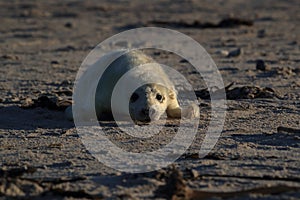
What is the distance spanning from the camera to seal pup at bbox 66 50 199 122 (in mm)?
6359

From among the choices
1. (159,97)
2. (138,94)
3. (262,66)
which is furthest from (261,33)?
(138,94)

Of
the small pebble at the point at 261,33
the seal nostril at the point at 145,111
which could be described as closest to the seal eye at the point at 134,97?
the seal nostril at the point at 145,111

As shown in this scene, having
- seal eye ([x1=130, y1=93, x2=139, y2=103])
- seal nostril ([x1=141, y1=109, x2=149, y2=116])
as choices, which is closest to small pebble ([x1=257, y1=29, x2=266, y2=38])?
seal eye ([x1=130, y1=93, x2=139, y2=103])

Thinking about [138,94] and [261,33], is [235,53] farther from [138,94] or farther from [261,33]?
[138,94]

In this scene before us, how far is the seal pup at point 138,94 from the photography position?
20.9 feet

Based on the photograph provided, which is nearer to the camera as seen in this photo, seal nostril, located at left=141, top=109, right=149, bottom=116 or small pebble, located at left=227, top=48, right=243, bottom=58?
seal nostril, located at left=141, top=109, right=149, bottom=116

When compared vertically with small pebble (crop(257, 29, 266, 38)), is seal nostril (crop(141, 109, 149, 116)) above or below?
below

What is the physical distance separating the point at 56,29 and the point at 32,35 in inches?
50.9

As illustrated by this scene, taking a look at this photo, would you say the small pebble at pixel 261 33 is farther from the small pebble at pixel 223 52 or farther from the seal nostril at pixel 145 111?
the seal nostril at pixel 145 111

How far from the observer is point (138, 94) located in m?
6.41

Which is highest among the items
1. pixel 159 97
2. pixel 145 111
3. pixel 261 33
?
pixel 261 33

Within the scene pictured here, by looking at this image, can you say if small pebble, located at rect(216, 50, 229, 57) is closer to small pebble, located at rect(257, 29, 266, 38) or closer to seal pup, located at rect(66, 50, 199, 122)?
small pebble, located at rect(257, 29, 266, 38)

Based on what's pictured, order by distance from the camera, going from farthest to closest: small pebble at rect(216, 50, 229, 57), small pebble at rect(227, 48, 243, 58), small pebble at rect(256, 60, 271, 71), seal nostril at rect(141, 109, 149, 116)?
small pebble at rect(216, 50, 229, 57), small pebble at rect(227, 48, 243, 58), small pebble at rect(256, 60, 271, 71), seal nostril at rect(141, 109, 149, 116)

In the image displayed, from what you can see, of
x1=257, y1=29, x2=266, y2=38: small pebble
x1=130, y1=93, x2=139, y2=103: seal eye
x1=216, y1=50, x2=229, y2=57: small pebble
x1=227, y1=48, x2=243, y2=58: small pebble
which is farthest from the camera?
x1=257, y1=29, x2=266, y2=38: small pebble
